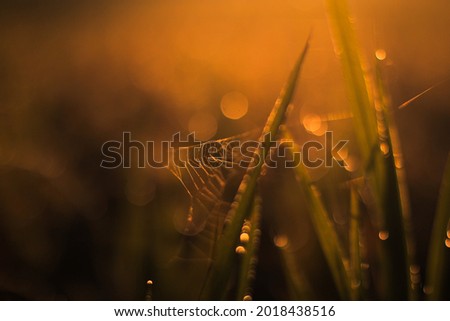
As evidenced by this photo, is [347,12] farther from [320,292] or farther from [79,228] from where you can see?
[79,228]

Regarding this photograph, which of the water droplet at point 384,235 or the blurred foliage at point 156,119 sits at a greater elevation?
the water droplet at point 384,235

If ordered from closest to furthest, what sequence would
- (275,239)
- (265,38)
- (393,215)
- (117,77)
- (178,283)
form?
(393,215) < (178,283) < (275,239) < (117,77) < (265,38)

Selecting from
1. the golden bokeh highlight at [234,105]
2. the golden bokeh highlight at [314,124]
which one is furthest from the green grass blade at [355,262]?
the golden bokeh highlight at [234,105]

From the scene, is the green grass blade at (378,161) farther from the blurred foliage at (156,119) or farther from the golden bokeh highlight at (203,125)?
the golden bokeh highlight at (203,125)

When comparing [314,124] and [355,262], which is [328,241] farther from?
[314,124]

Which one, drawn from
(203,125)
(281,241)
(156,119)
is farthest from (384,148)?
(156,119)

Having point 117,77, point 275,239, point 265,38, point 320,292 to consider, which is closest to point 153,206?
point 275,239
